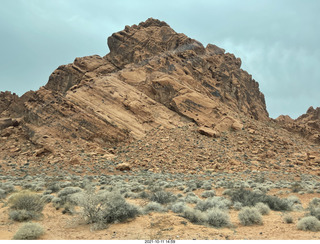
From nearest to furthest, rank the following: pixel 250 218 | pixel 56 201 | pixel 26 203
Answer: pixel 250 218, pixel 26 203, pixel 56 201

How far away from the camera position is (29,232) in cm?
669

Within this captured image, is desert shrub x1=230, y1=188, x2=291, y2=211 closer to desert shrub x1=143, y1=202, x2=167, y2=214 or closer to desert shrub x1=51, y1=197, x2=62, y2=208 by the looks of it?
desert shrub x1=143, y1=202, x2=167, y2=214

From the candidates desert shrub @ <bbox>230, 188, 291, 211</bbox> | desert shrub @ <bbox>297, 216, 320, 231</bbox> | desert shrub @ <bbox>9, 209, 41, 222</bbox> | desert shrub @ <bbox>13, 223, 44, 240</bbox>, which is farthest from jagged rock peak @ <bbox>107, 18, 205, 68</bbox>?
desert shrub @ <bbox>297, 216, 320, 231</bbox>

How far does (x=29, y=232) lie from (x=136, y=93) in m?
35.3

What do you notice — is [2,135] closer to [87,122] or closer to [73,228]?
[87,122]

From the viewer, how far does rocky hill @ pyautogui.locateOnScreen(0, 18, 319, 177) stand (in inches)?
1330

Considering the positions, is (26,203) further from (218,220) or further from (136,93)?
(136,93)

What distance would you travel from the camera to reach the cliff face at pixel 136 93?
115ft

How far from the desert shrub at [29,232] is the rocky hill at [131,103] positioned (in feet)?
73.7

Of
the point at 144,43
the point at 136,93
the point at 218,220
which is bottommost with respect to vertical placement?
the point at 218,220

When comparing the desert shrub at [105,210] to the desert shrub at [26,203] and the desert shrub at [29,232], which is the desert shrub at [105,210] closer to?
the desert shrub at [29,232]

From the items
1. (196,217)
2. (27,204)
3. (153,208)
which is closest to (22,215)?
(27,204)

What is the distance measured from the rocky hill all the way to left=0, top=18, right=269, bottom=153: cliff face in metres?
0.15
